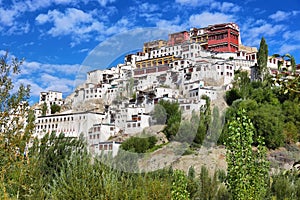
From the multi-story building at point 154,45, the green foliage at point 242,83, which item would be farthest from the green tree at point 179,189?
the multi-story building at point 154,45

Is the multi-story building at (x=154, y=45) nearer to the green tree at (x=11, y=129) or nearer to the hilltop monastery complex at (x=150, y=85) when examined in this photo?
the hilltop monastery complex at (x=150, y=85)

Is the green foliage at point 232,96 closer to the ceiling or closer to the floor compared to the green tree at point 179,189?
closer to the ceiling

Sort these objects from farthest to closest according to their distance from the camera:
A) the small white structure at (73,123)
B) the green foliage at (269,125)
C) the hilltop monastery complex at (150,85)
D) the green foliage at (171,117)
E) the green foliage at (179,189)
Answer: the small white structure at (73,123) < the hilltop monastery complex at (150,85) < the green foliage at (171,117) < the green foliage at (269,125) < the green foliage at (179,189)

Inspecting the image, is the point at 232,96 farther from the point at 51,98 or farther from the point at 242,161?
the point at 242,161

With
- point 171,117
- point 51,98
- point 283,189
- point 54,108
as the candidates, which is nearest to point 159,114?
point 171,117

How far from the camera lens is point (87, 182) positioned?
25.0 ft

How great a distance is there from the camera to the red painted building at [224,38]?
52469 mm

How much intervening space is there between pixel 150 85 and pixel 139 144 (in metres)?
17.9

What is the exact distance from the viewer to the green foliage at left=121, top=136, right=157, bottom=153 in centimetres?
3428

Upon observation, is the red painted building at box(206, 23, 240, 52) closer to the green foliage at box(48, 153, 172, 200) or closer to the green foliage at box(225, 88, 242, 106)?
the green foliage at box(225, 88, 242, 106)

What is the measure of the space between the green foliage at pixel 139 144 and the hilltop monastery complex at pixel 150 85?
2473 mm

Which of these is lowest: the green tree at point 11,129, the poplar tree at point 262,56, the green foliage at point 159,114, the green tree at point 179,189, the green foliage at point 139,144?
the green tree at point 179,189

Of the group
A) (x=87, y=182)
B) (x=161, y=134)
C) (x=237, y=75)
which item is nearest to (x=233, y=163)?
(x=87, y=182)

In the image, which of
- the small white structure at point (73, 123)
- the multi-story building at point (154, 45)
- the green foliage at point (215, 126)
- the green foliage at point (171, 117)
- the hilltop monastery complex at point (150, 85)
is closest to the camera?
the green foliage at point (171, 117)
